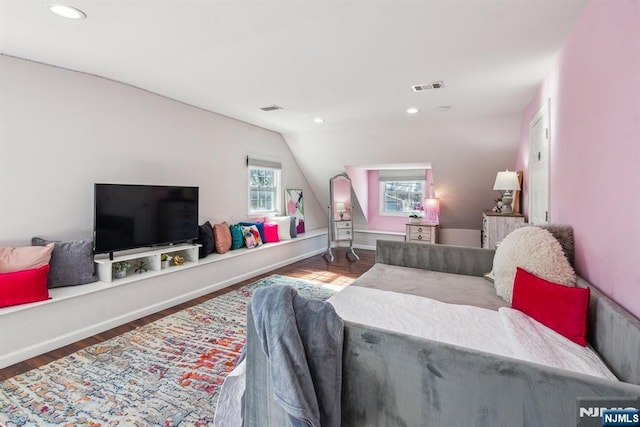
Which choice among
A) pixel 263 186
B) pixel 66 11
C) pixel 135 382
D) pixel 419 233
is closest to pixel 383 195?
pixel 419 233

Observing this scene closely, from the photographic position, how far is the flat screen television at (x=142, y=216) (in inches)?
113

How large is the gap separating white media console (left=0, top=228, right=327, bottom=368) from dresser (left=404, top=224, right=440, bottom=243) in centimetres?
278

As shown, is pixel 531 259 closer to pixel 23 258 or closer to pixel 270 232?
pixel 23 258

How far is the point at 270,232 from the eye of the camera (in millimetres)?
5164

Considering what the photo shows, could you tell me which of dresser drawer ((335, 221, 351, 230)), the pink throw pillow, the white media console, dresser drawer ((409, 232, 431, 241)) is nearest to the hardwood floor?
the white media console

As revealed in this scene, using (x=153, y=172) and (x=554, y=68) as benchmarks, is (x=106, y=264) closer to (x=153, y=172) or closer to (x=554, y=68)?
(x=153, y=172)

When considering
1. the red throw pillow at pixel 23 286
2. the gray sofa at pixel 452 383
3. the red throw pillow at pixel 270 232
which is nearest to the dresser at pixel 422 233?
the red throw pillow at pixel 270 232

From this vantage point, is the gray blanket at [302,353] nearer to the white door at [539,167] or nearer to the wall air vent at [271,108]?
the white door at [539,167]

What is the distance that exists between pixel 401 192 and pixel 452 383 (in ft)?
19.8

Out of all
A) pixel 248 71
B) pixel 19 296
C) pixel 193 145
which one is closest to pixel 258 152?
pixel 193 145

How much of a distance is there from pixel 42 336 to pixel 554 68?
183 inches

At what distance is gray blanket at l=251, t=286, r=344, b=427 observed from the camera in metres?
1.07

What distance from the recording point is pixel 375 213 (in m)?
7.04

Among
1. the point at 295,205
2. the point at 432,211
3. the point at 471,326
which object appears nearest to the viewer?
the point at 471,326
